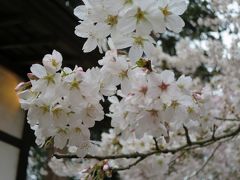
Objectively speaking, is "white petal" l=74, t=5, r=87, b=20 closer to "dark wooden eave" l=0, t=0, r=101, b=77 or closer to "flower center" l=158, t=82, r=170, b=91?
"flower center" l=158, t=82, r=170, b=91

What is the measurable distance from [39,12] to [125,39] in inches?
74.3

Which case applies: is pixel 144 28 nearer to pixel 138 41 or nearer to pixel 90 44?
pixel 138 41

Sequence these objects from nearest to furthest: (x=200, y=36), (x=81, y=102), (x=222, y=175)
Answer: (x=81, y=102) < (x=222, y=175) < (x=200, y=36)

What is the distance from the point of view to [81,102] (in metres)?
1.29

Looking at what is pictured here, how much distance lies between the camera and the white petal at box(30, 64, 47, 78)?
130 centimetres

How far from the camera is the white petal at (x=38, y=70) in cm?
130

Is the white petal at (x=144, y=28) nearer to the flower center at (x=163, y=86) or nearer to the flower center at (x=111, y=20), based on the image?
the flower center at (x=111, y=20)

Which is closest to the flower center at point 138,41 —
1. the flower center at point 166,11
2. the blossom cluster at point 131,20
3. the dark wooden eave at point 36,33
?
the blossom cluster at point 131,20

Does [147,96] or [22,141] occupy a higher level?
[147,96]

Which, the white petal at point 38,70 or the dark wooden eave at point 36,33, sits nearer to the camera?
the white petal at point 38,70

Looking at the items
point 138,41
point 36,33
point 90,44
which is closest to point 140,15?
point 138,41

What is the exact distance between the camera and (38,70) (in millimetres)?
1325

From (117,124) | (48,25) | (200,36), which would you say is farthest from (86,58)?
(200,36)

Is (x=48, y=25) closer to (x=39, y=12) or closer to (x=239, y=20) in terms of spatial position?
(x=39, y=12)
